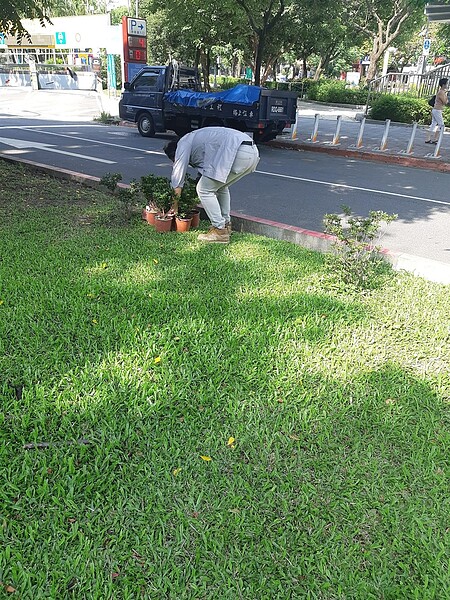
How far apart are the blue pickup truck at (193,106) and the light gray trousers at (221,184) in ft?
26.1

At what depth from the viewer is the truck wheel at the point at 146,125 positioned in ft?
48.6

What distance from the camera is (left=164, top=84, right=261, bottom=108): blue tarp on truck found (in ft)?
40.0

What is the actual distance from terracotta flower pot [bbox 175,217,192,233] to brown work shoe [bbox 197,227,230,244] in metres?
0.32

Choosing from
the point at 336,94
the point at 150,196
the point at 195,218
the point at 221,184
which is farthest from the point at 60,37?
the point at 221,184

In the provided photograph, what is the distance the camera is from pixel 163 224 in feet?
17.4

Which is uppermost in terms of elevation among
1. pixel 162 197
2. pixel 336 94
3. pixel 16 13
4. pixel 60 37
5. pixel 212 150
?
pixel 16 13

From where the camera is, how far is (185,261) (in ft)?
14.9

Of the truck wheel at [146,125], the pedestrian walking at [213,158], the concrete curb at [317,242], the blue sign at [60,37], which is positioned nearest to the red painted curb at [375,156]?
the truck wheel at [146,125]

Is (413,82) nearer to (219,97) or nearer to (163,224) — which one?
(219,97)

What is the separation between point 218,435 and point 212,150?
298 cm

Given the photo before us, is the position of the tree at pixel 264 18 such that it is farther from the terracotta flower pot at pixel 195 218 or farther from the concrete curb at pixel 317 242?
the terracotta flower pot at pixel 195 218

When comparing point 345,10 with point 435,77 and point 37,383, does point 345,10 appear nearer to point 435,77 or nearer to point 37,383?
point 435,77

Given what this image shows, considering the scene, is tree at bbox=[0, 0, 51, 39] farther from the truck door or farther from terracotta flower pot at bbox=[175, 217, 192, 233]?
the truck door

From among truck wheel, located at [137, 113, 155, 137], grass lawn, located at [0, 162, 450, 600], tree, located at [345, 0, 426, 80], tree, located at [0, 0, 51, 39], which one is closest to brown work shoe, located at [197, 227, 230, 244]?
grass lawn, located at [0, 162, 450, 600]
